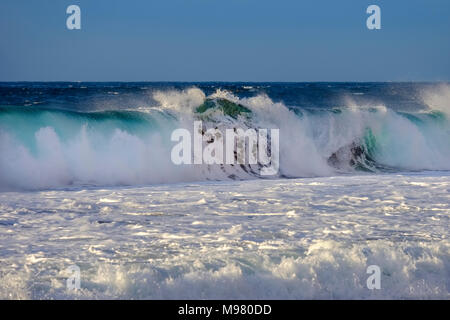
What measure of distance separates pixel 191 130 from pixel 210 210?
24.1 ft

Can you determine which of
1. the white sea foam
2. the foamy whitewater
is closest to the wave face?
the foamy whitewater

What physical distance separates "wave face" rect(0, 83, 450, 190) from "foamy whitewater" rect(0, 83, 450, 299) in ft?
0.14

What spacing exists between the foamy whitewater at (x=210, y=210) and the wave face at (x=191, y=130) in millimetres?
42

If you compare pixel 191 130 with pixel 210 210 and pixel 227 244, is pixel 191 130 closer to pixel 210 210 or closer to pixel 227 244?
pixel 210 210

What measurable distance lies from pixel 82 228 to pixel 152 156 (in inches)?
266

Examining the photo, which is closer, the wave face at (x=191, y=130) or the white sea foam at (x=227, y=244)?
the white sea foam at (x=227, y=244)

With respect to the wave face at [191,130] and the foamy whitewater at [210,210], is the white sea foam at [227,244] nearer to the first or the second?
the foamy whitewater at [210,210]

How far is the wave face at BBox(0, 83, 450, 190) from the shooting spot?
12938 millimetres

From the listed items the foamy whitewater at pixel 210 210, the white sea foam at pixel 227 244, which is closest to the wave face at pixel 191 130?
the foamy whitewater at pixel 210 210

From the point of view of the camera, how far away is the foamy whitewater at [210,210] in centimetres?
558

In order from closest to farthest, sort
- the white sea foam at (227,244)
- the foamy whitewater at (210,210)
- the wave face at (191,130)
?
the white sea foam at (227,244), the foamy whitewater at (210,210), the wave face at (191,130)

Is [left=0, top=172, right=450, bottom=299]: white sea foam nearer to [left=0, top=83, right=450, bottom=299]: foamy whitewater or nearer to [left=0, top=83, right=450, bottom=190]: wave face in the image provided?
[left=0, top=83, right=450, bottom=299]: foamy whitewater

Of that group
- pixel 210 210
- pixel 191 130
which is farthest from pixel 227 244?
pixel 191 130
